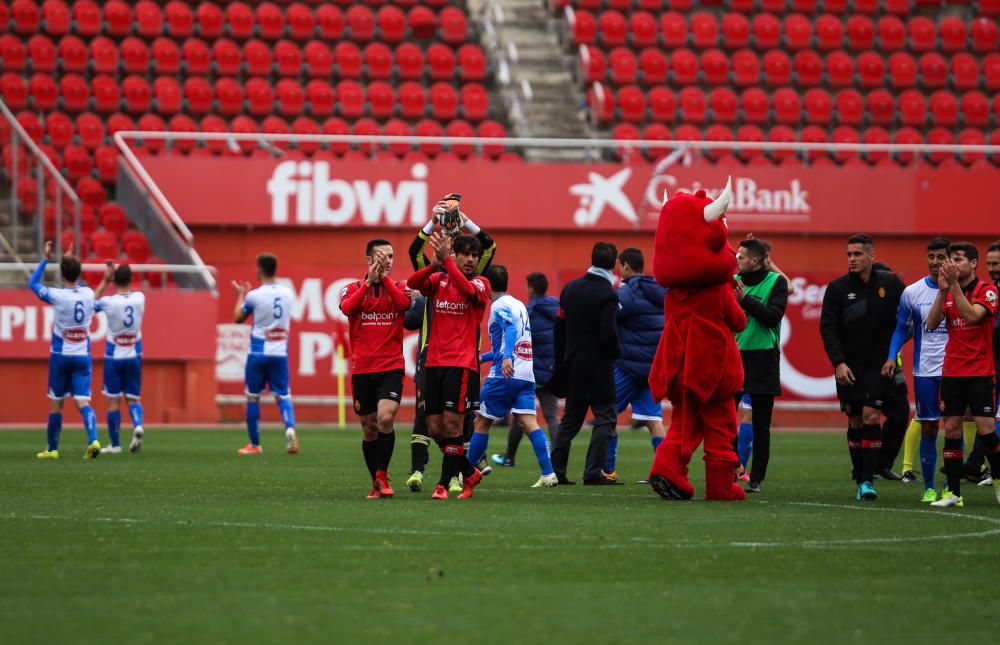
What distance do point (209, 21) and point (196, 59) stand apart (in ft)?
3.79

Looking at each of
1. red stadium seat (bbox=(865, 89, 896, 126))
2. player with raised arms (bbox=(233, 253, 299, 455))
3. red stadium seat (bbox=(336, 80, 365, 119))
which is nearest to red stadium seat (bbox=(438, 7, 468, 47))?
red stadium seat (bbox=(336, 80, 365, 119))

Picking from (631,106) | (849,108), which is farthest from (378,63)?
(849,108)

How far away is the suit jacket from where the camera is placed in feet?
43.5

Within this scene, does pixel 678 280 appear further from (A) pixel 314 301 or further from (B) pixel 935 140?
(B) pixel 935 140

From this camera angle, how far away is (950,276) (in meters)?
10.3

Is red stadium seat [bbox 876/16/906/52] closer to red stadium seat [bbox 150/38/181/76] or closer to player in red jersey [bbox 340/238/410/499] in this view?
red stadium seat [bbox 150/38/181/76]

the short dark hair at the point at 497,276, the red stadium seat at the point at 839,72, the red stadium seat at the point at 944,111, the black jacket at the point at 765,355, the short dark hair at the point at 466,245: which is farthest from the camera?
the red stadium seat at the point at 839,72

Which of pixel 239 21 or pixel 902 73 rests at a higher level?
pixel 239 21

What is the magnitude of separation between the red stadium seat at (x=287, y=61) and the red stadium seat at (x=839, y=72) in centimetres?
1060

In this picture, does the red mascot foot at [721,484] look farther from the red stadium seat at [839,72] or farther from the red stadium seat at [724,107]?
the red stadium seat at [839,72]

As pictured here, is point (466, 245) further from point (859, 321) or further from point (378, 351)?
point (859, 321)

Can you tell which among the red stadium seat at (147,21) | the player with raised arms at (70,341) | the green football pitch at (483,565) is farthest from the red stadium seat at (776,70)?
the green football pitch at (483,565)

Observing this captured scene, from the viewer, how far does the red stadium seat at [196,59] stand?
28797 mm

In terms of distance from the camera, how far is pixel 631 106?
2888 centimetres
